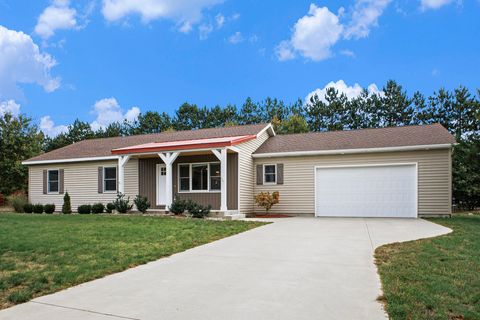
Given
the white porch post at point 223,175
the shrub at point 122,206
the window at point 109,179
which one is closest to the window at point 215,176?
the white porch post at point 223,175

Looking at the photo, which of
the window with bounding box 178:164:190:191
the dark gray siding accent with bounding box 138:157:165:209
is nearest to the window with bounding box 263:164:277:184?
the window with bounding box 178:164:190:191

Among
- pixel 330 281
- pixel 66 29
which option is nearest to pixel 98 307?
pixel 330 281

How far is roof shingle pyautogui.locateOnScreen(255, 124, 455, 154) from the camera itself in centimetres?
1505

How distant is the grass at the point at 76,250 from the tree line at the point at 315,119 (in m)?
11.3

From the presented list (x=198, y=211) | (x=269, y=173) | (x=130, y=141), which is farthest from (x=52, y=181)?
(x=269, y=173)

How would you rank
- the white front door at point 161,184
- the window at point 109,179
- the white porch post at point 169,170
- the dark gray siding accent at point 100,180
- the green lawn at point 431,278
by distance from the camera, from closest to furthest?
the green lawn at point 431,278 → the white porch post at point 169,170 → the white front door at point 161,184 → the window at point 109,179 → the dark gray siding accent at point 100,180

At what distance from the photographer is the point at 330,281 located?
199 inches

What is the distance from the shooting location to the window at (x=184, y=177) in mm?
16984

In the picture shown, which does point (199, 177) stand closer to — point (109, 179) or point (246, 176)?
point (246, 176)

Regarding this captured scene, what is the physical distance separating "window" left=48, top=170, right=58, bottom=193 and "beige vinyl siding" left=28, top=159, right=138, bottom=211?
27cm

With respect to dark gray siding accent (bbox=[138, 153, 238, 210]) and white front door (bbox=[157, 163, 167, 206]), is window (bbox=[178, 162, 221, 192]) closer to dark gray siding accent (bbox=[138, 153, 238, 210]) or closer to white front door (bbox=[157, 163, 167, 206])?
dark gray siding accent (bbox=[138, 153, 238, 210])

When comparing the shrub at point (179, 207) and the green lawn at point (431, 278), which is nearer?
the green lawn at point (431, 278)

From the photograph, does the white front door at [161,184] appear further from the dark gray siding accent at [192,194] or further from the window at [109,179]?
the window at [109,179]

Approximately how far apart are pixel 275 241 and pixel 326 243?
1100mm
